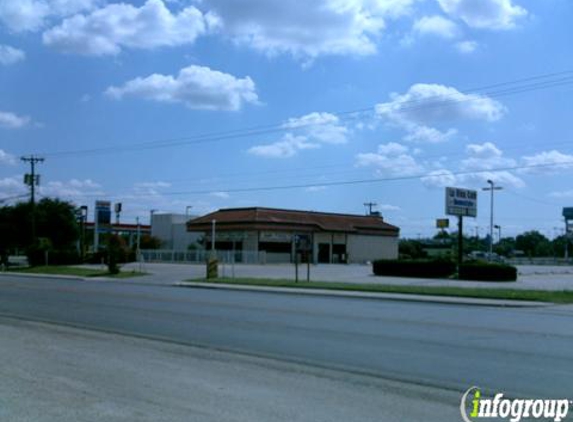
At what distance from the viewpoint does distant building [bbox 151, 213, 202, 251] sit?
344 ft

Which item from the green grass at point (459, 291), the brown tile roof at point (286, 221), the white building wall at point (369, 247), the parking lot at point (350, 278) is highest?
the brown tile roof at point (286, 221)

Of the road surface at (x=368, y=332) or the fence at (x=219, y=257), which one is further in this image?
the fence at (x=219, y=257)

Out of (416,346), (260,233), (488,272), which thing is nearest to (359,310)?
(416,346)

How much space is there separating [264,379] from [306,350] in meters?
2.99

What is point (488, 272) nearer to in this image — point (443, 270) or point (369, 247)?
point (443, 270)

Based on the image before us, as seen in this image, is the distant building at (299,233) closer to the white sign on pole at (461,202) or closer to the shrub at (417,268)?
the shrub at (417,268)

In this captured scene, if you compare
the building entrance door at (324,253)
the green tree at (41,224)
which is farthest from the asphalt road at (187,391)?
the building entrance door at (324,253)

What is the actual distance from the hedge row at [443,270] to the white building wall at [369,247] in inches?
1329

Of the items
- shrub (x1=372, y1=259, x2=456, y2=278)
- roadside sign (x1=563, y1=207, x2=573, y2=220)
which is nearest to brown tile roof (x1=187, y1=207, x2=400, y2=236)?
shrub (x1=372, y1=259, x2=456, y2=278)

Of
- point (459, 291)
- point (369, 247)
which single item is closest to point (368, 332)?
point (459, 291)

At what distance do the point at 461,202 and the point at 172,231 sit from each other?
65.5 metres

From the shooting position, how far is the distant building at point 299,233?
2793 inches

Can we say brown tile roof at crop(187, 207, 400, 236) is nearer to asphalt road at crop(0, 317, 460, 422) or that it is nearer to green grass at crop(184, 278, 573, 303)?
green grass at crop(184, 278, 573, 303)

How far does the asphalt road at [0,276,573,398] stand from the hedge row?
18.6 metres
